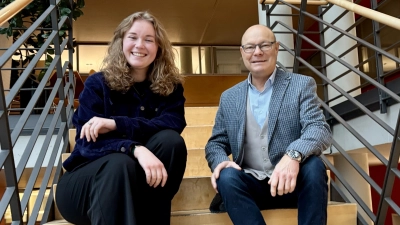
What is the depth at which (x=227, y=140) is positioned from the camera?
1574 millimetres

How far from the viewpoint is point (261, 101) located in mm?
1542

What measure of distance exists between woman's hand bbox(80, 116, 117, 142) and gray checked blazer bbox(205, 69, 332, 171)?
41 cm

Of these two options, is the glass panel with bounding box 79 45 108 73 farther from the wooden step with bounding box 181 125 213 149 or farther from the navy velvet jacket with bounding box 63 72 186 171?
the navy velvet jacket with bounding box 63 72 186 171

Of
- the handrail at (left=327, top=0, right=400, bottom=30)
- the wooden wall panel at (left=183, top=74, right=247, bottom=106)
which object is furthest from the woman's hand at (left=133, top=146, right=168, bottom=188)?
the wooden wall panel at (left=183, top=74, right=247, bottom=106)

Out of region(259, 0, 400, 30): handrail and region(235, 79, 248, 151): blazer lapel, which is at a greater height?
region(259, 0, 400, 30): handrail

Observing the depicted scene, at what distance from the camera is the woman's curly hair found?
138 cm

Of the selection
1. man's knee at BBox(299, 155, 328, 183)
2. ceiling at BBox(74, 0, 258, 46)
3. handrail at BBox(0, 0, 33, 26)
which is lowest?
man's knee at BBox(299, 155, 328, 183)

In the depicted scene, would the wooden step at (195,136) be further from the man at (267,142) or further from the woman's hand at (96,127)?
the woman's hand at (96,127)

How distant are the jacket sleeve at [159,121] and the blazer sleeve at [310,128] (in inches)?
15.7

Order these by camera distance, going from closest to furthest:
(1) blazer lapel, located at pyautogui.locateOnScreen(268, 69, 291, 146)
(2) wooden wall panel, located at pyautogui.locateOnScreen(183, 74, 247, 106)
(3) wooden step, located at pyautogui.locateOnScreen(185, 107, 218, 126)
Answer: (1) blazer lapel, located at pyautogui.locateOnScreen(268, 69, 291, 146) < (3) wooden step, located at pyautogui.locateOnScreen(185, 107, 218, 126) < (2) wooden wall panel, located at pyautogui.locateOnScreen(183, 74, 247, 106)

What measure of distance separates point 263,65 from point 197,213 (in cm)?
63

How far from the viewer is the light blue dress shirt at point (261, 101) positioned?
1517 millimetres

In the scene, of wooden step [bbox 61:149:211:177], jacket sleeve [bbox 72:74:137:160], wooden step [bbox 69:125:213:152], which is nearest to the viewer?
jacket sleeve [bbox 72:74:137:160]

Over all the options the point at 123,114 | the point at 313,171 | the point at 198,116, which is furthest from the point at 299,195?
the point at 198,116
